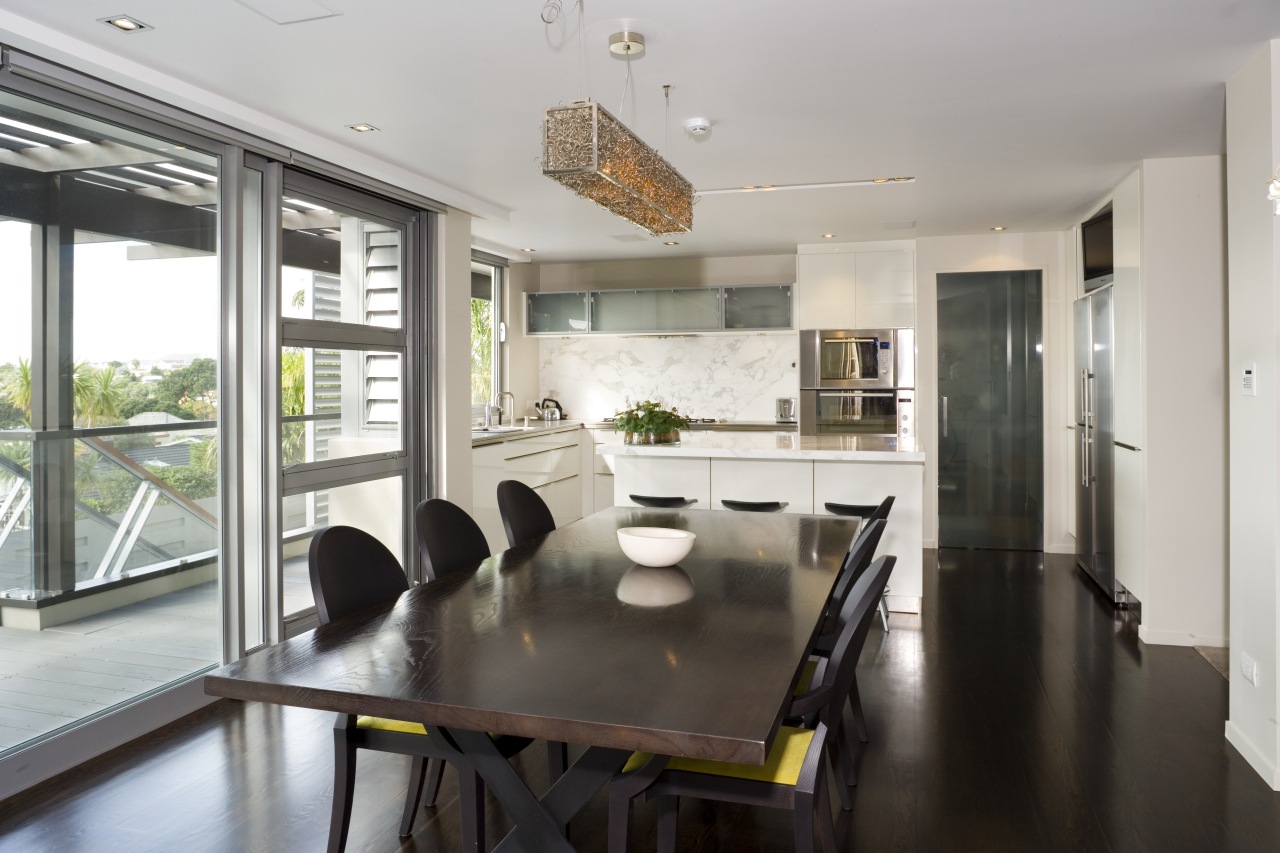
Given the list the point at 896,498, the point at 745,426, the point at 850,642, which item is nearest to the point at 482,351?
the point at 745,426

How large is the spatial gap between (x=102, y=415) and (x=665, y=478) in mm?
3031

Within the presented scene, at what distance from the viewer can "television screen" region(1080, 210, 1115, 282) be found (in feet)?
17.3

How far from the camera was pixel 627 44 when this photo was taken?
286 centimetres

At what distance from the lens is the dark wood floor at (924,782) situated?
2.50 m

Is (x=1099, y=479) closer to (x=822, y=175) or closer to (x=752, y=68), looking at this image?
(x=822, y=175)

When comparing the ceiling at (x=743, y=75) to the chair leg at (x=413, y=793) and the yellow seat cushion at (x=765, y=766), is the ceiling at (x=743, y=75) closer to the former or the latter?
the yellow seat cushion at (x=765, y=766)

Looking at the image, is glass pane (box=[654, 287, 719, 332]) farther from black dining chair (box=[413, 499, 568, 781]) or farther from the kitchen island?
black dining chair (box=[413, 499, 568, 781])

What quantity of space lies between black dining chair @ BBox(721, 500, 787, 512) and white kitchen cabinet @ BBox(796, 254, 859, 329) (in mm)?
2365

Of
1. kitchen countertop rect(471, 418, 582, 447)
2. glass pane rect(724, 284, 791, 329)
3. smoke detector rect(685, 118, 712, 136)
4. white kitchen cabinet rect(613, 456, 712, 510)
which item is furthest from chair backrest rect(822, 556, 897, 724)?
glass pane rect(724, 284, 791, 329)

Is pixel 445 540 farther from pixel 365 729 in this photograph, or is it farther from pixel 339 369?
pixel 339 369

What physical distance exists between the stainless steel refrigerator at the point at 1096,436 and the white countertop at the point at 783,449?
1.24 m

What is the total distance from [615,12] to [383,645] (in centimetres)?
200

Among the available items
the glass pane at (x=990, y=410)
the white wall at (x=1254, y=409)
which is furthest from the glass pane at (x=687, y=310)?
the white wall at (x=1254, y=409)

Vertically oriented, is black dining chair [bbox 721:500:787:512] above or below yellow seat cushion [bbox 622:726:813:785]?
above
